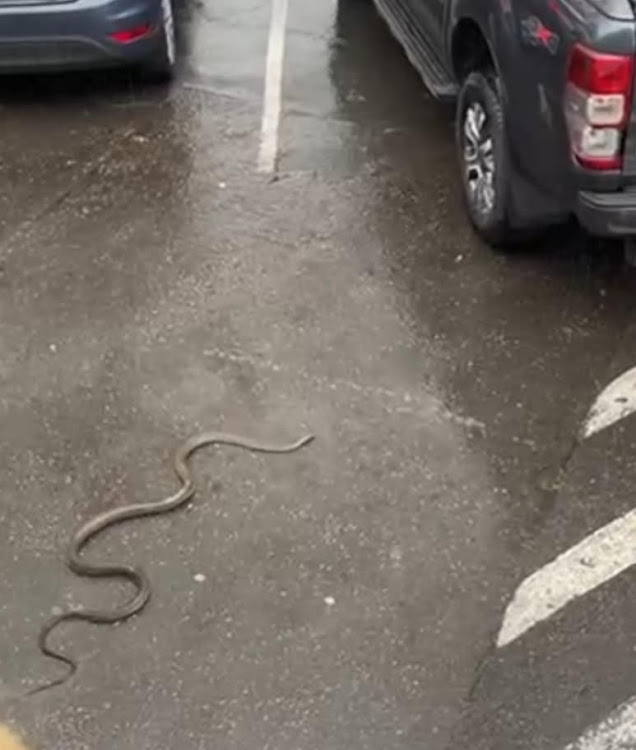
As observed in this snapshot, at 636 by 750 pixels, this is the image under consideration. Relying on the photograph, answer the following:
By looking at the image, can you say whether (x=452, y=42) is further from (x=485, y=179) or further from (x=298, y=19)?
(x=298, y=19)

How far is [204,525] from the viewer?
5016 millimetres

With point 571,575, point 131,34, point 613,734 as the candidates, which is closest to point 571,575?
point 571,575

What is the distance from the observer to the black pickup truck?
527 cm

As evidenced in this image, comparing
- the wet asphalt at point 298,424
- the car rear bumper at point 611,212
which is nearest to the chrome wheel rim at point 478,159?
the wet asphalt at point 298,424

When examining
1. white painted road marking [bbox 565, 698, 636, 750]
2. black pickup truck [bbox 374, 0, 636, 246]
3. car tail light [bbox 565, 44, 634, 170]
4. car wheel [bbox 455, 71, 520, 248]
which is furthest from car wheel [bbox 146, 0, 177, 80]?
white painted road marking [bbox 565, 698, 636, 750]

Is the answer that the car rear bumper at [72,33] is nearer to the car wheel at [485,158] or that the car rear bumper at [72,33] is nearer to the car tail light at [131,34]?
the car tail light at [131,34]

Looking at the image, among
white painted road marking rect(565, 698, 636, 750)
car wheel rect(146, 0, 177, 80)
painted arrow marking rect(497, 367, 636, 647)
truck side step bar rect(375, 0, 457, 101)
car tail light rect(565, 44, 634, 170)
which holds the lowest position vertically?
white painted road marking rect(565, 698, 636, 750)

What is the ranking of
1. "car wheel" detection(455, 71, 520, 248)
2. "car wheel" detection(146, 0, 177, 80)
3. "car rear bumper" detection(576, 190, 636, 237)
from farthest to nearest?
"car wheel" detection(146, 0, 177, 80)
"car wheel" detection(455, 71, 520, 248)
"car rear bumper" detection(576, 190, 636, 237)

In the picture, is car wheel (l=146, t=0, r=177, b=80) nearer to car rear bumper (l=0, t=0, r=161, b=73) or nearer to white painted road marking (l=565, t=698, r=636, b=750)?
car rear bumper (l=0, t=0, r=161, b=73)

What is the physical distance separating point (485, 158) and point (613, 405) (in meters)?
1.55

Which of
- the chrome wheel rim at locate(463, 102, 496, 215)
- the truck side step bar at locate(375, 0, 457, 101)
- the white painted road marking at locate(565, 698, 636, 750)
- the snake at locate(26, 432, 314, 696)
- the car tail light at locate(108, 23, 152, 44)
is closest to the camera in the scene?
the white painted road marking at locate(565, 698, 636, 750)

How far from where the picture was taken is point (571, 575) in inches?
187

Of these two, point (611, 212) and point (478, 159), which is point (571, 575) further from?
point (478, 159)

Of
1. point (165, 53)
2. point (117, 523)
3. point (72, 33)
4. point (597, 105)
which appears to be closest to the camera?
point (117, 523)
